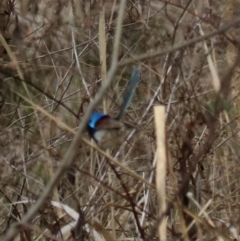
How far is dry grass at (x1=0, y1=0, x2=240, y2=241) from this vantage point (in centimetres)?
143

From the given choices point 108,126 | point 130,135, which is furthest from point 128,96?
point 130,135

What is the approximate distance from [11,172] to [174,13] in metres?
0.87

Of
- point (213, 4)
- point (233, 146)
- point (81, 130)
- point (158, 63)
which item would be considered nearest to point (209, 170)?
point (233, 146)

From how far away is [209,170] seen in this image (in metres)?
2.02

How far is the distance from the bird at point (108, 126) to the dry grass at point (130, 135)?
0.10 feet

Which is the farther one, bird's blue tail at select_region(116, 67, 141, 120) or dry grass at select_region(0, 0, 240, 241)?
dry grass at select_region(0, 0, 240, 241)

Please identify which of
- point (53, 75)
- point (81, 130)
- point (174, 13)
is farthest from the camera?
point (53, 75)

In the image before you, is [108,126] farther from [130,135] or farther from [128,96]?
[130,135]

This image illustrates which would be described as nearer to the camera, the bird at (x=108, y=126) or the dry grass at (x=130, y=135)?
the bird at (x=108, y=126)

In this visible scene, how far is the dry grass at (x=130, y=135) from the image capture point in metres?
1.43

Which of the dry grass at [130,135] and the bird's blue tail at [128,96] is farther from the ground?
the bird's blue tail at [128,96]

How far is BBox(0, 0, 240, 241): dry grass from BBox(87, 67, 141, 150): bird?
0.03 meters

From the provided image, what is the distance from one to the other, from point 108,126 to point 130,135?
8.8 inches

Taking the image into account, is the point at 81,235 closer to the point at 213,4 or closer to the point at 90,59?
the point at 213,4
